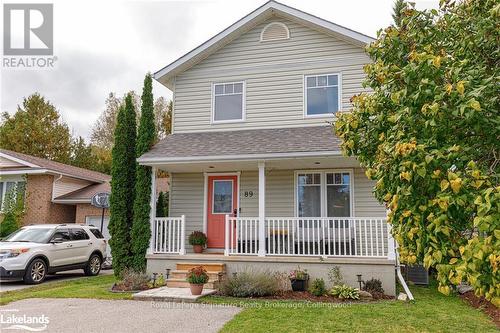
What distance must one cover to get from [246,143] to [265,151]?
40.2 inches

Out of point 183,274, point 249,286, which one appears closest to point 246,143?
point 183,274

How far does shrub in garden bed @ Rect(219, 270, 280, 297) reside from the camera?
8.28 metres

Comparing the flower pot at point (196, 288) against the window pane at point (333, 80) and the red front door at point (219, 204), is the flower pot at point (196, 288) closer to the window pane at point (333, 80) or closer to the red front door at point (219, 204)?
the red front door at point (219, 204)

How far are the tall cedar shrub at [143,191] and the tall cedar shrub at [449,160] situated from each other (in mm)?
7638

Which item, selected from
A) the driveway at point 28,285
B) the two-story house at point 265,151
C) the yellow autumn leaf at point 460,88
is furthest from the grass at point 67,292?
the yellow autumn leaf at point 460,88

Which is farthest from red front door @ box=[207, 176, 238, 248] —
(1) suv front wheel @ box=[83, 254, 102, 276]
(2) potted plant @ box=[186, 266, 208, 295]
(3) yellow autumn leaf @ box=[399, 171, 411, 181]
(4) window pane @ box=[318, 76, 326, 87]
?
(3) yellow autumn leaf @ box=[399, 171, 411, 181]

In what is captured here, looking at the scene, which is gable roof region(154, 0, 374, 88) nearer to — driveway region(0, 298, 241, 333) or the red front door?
the red front door

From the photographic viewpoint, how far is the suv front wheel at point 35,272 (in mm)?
10656

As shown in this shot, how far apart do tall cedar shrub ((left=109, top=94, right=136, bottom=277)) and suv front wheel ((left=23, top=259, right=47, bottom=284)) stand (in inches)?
90.9

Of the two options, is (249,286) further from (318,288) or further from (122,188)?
(122,188)

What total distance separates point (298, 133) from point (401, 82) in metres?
6.44

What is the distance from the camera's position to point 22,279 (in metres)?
10.7

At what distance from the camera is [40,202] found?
693 inches

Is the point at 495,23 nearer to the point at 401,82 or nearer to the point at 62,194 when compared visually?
the point at 401,82
